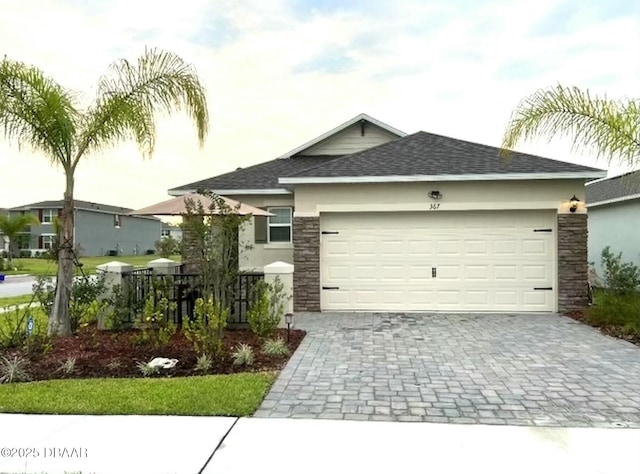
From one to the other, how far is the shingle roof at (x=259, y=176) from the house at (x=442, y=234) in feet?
9.81

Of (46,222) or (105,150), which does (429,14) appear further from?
(46,222)

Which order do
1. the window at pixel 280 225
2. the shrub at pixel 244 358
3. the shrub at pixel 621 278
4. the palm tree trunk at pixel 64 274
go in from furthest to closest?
the window at pixel 280 225, the shrub at pixel 621 278, the palm tree trunk at pixel 64 274, the shrub at pixel 244 358

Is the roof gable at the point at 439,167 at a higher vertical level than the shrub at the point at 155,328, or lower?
higher

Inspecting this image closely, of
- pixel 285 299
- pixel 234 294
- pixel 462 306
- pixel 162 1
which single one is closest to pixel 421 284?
pixel 462 306

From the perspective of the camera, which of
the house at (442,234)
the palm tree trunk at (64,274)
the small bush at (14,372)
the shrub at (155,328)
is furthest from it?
the house at (442,234)

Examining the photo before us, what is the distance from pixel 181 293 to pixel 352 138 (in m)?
9.23

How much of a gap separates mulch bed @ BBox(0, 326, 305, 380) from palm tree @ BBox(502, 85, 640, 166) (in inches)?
238

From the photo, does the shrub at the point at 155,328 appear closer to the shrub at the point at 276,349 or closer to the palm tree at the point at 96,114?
the palm tree at the point at 96,114

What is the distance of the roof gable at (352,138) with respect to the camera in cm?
1539

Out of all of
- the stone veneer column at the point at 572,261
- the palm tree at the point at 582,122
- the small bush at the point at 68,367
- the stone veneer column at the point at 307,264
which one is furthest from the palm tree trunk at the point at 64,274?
the stone veneer column at the point at 572,261

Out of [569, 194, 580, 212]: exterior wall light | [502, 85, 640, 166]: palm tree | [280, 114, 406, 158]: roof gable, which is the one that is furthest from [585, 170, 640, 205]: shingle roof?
[280, 114, 406, 158]: roof gable

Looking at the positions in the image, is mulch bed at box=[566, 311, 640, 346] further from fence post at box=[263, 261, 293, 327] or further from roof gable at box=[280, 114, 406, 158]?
roof gable at box=[280, 114, 406, 158]

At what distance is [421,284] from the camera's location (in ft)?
35.9

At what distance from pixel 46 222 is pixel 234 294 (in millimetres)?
45668
